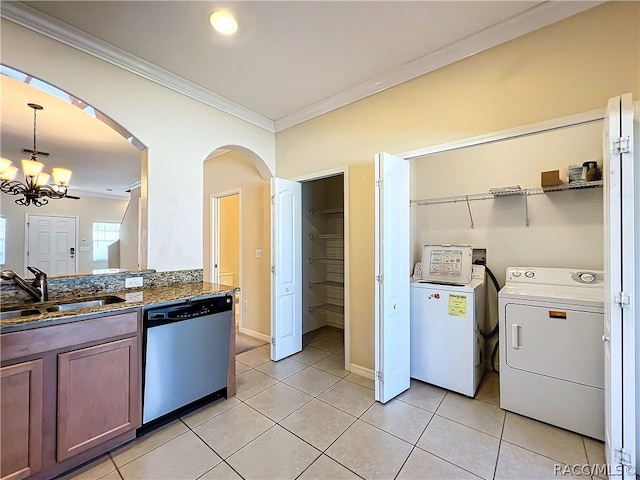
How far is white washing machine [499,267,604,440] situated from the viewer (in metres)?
1.85

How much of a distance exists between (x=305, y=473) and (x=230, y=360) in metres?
1.10

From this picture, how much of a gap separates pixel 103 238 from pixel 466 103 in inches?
368

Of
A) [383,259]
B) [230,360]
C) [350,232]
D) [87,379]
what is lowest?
[230,360]

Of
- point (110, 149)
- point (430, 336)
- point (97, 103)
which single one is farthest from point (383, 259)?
point (110, 149)

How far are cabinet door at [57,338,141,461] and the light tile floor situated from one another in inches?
7.2

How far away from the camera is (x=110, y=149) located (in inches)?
180

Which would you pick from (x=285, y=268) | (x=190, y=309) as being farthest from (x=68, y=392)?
(x=285, y=268)

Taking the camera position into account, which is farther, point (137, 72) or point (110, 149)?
point (110, 149)

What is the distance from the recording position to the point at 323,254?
441cm

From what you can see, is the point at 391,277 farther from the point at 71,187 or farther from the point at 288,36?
the point at 71,187

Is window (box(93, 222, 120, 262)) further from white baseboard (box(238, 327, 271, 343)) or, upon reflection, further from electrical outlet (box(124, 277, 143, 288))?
electrical outlet (box(124, 277, 143, 288))

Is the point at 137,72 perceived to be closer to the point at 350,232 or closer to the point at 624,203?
the point at 350,232

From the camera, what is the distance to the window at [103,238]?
773 centimetres

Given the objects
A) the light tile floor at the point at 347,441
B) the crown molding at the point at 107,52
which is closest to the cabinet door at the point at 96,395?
the light tile floor at the point at 347,441
